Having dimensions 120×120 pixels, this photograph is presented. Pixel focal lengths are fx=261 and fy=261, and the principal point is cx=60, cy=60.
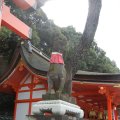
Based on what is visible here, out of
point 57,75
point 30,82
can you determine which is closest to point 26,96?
point 30,82

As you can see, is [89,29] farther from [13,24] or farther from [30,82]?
[30,82]

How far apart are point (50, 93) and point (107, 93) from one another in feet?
17.4

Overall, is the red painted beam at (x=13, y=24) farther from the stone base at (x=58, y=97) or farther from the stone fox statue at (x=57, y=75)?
the stone base at (x=58, y=97)

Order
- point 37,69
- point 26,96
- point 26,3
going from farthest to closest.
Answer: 1. point 26,96
2. point 37,69
3. point 26,3

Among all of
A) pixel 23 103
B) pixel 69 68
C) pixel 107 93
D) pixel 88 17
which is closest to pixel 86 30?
pixel 88 17

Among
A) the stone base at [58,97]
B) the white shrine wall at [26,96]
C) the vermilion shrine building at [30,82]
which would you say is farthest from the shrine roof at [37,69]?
the stone base at [58,97]

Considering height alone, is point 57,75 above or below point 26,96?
below

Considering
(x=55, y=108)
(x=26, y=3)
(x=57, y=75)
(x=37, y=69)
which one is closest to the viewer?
(x=55, y=108)

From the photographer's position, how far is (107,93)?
415 inches

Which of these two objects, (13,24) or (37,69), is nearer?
(13,24)

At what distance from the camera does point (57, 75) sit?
588cm

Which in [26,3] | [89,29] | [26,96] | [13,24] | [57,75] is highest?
[26,3]

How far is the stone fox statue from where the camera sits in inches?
231

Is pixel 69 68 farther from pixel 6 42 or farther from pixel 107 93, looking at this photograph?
pixel 6 42
